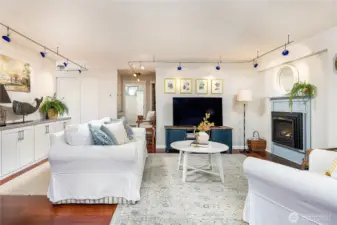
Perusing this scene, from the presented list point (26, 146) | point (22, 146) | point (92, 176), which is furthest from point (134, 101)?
point (92, 176)

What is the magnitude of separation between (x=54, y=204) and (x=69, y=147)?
0.69 metres

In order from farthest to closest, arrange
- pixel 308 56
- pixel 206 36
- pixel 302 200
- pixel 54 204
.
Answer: pixel 308 56
pixel 206 36
pixel 54 204
pixel 302 200

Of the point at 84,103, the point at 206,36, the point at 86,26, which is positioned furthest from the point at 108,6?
the point at 84,103

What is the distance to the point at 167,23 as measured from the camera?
316 centimetres

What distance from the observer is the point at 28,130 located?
393 centimetres

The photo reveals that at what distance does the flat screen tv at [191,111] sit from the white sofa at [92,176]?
325cm

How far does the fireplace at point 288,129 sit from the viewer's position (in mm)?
4230

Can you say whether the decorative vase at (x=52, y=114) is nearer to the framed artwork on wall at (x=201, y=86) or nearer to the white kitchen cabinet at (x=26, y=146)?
A: the white kitchen cabinet at (x=26, y=146)

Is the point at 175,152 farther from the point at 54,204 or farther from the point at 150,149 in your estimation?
the point at 54,204

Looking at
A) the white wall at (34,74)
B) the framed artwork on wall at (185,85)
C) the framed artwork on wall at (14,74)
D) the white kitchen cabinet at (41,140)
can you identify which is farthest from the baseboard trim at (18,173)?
the framed artwork on wall at (185,85)

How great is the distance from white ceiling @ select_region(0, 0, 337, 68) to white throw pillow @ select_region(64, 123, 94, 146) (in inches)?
62.3

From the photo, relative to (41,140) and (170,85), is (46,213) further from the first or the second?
(170,85)

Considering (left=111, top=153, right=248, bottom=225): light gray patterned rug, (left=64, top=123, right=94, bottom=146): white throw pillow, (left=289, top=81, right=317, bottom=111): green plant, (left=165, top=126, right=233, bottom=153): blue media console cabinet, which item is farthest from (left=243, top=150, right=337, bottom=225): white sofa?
(left=165, top=126, right=233, bottom=153): blue media console cabinet

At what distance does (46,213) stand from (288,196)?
2.36m
